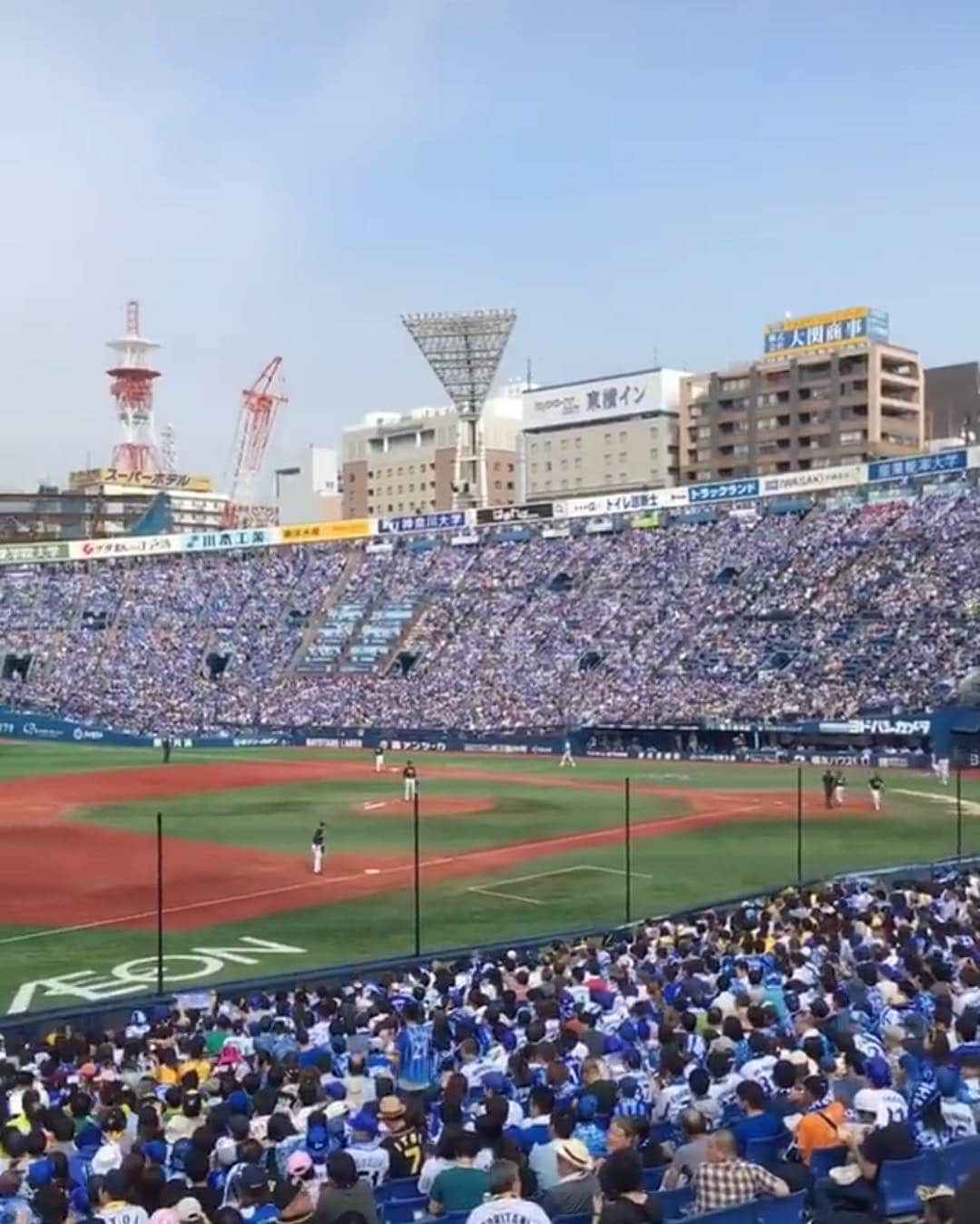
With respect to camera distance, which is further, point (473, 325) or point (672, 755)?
point (473, 325)

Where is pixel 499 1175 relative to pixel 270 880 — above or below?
above

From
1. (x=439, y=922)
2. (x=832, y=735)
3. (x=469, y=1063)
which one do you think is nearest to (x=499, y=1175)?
(x=469, y=1063)

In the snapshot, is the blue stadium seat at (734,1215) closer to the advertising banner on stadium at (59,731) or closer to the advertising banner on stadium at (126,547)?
the advertising banner on stadium at (59,731)

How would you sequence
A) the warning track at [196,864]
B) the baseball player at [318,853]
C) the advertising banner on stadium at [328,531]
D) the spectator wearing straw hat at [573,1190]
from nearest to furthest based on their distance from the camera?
the spectator wearing straw hat at [573,1190] < the warning track at [196,864] < the baseball player at [318,853] < the advertising banner on stadium at [328,531]

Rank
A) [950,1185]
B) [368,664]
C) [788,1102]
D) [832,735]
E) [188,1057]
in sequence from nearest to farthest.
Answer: [950,1185] → [788,1102] → [188,1057] → [832,735] → [368,664]

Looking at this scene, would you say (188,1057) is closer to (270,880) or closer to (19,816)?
(270,880)

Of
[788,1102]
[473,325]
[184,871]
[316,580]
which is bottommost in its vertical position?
[184,871]

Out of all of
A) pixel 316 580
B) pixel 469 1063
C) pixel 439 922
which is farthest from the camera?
pixel 316 580

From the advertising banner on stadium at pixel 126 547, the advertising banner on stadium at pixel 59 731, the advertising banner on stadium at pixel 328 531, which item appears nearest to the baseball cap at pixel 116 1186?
the advertising banner on stadium at pixel 59 731
